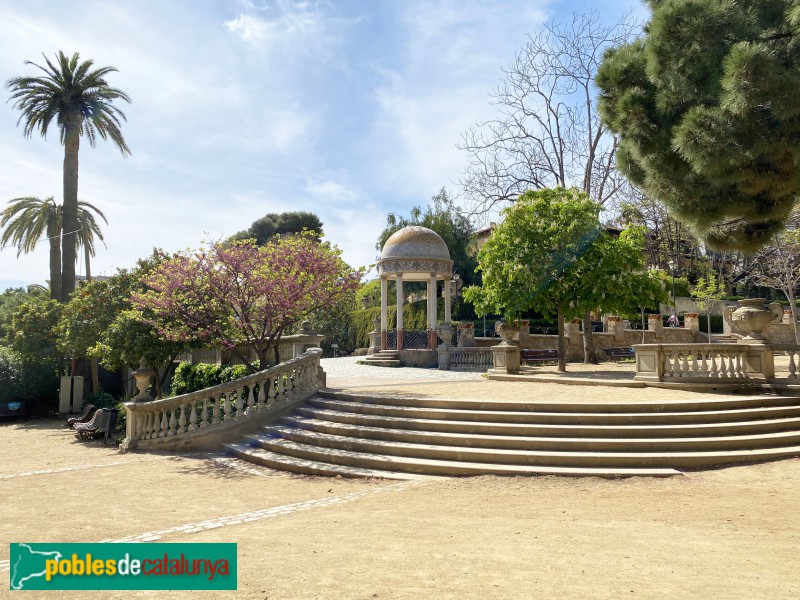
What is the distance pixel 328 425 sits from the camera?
38.0ft

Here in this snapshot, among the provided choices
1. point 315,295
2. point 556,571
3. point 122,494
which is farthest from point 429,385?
point 556,571

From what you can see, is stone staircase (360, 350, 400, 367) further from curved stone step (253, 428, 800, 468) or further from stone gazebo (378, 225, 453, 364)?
curved stone step (253, 428, 800, 468)

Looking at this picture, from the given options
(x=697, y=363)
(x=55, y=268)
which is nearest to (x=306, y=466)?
(x=697, y=363)

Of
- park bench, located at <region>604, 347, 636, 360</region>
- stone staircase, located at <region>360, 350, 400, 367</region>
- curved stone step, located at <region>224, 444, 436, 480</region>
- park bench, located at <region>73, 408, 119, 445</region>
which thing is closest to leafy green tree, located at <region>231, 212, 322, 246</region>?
stone staircase, located at <region>360, 350, 400, 367</region>

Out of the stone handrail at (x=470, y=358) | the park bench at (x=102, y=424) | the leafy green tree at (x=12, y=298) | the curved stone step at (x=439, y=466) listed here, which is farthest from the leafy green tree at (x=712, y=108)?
the leafy green tree at (x=12, y=298)

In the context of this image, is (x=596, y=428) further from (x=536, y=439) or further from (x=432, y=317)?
(x=432, y=317)

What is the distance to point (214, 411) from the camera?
42.0ft

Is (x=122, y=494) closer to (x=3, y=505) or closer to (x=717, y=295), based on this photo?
(x=3, y=505)

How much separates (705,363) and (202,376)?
14387 mm

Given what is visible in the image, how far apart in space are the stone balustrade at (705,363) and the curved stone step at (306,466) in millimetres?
7509

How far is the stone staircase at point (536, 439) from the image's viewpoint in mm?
8891

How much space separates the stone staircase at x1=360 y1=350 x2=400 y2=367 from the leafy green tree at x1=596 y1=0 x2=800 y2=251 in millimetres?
17971

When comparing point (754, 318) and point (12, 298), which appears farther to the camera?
point (12, 298)

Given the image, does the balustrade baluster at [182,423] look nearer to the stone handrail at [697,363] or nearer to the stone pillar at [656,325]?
the stone handrail at [697,363]
